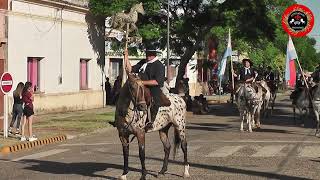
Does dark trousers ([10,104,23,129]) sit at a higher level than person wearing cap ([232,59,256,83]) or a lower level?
lower

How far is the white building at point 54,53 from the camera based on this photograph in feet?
90.5

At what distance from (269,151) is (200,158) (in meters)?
2.05

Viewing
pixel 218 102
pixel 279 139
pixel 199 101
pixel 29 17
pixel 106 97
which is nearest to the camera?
pixel 279 139

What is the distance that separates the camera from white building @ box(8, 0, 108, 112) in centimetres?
2759

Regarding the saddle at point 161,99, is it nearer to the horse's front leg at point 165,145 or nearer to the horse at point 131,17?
the horse's front leg at point 165,145

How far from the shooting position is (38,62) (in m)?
30.0

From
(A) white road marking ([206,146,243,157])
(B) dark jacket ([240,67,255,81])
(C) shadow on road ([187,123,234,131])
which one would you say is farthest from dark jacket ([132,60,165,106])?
(C) shadow on road ([187,123,234,131])

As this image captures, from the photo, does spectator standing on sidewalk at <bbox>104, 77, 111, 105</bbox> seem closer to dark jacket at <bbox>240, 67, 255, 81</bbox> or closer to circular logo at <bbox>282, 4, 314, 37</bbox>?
circular logo at <bbox>282, 4, 314, 37</bbox>

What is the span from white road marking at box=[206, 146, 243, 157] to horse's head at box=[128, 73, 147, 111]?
4.50 m

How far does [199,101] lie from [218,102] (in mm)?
12203

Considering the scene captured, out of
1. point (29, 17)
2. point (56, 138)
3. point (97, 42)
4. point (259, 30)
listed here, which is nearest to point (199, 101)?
point (259, 30)

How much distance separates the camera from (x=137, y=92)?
10531 millimetres

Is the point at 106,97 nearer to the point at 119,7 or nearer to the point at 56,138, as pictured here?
the point at 119,7

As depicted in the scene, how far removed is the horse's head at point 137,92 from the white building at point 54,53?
17.3m
